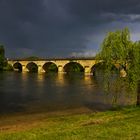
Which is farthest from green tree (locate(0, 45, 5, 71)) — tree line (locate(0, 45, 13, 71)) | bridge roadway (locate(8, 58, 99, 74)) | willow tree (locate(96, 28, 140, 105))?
willow tree (locate(96, 28, 140, 105))

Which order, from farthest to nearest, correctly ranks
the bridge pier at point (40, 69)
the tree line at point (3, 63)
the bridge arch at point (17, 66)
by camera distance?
1. the bridge arch at point (17, 66)
2. the bridge pier at point (40, 69)
3. the tree line at point (3, 63)

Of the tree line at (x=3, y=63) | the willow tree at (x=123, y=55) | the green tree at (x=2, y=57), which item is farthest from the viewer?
the tree line at (x=3, y=63)

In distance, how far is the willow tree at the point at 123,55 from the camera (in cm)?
3180

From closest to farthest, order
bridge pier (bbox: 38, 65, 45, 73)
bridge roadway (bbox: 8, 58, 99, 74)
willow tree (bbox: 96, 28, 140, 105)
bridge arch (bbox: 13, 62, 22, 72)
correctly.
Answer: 1. willow tree (bbox: 96, 28, 140, 105)
2. bridge roadway (bbox: 8, 58, 99, 74)
3. bridge pier (bbox: 38, 65, 45, 73)
4. bridge arch (bbox: 13, 62, 22, 72)

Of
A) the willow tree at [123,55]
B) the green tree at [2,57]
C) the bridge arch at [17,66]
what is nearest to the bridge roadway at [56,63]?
the bridge arch at [17,66]

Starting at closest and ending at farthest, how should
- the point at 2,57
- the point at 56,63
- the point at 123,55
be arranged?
the point at 123,55 → the point at 56,63 → the point at 2,57

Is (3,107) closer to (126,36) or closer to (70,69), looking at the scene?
(126,36)

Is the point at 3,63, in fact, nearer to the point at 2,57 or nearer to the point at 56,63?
the point at 2,57

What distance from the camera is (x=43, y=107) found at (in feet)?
140

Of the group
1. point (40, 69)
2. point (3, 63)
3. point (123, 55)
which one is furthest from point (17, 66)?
point (123, 55)

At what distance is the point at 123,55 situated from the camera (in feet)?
104

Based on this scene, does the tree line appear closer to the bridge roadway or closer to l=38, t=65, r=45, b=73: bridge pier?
the bridge roadway

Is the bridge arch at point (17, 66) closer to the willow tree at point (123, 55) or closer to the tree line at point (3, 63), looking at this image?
→ the tree line at point (3, 63)

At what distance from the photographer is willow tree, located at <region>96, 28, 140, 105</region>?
31797mm
